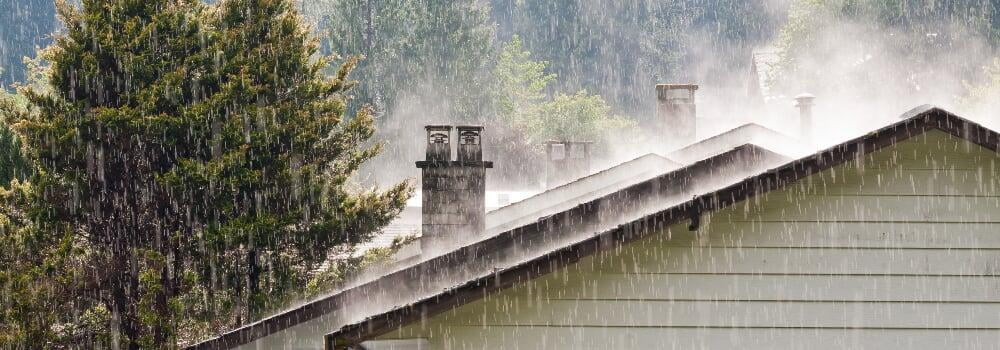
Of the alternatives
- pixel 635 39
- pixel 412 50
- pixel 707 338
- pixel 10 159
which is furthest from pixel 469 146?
pixel 635 39

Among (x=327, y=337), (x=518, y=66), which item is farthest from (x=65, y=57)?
(x=518, y=66)

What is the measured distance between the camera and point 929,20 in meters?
45.5

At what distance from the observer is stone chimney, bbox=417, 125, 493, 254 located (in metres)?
11.1

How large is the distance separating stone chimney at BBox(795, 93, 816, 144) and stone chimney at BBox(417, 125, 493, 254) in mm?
6038

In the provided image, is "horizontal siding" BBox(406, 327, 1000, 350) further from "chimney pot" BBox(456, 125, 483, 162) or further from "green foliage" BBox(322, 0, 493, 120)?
"green foliage" BBox(322, 0, 493, 120)

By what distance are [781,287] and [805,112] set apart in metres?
10.8

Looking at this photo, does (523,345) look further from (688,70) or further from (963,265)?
(688,70)

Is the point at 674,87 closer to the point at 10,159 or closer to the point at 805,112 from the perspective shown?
the point at 805,112

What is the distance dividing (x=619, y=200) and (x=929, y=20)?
40.0 meters

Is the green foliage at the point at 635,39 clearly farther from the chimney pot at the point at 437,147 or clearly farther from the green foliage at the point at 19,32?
the chimney pot at the point at 437,147

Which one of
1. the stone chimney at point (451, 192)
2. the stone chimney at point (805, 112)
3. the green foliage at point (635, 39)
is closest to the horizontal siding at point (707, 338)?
the stone chimney at point (451, 192)

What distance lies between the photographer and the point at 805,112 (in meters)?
16.1

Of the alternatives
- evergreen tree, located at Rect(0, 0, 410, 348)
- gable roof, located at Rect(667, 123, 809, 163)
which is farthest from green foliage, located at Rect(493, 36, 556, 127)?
gable roof, located at Rect(667, 123, 809, 163)

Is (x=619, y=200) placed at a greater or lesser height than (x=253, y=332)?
greater
